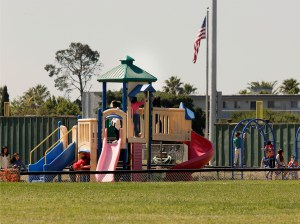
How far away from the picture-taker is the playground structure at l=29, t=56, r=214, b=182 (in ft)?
117

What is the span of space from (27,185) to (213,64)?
19.7 m

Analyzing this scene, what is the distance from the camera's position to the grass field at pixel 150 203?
1975 cm

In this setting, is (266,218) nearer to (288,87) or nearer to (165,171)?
(165,171)

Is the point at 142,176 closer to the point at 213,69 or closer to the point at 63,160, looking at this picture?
the point at 63,160

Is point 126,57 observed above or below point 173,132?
above

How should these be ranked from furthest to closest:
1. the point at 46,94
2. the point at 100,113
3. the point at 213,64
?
the point at 46,94
the point at 213,64
the point at 100,113

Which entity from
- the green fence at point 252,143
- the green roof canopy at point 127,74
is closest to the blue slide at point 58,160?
the green roof canopy at point 127,74

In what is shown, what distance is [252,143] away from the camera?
Result: 49.4m

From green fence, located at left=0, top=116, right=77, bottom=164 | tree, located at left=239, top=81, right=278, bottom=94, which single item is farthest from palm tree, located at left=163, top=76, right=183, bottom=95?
green fence, located at left=0, top=116, right=77, bottom=164

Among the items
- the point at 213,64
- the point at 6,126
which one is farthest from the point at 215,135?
the point at 6,126

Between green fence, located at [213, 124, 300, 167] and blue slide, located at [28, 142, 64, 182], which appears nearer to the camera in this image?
blue slide, located at [28, 142, 64, 182]

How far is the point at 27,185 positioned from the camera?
95.9ft

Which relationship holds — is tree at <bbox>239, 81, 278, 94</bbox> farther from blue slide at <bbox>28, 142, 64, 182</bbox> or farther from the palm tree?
blue slide at <bbox>28, 142, 64, 182</bbox>

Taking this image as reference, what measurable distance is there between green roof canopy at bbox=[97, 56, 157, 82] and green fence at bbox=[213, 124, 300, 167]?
37.9 ft
